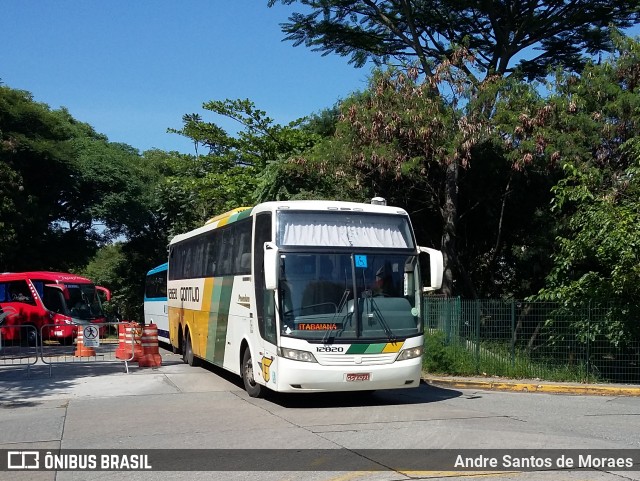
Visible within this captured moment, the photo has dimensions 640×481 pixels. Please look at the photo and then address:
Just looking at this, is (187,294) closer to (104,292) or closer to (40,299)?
(40,299)

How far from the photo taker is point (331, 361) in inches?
451

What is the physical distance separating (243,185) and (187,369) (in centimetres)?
1227

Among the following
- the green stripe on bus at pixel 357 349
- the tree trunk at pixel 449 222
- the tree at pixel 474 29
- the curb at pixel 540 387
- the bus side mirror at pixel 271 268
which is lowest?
the curb at pixel 540 387

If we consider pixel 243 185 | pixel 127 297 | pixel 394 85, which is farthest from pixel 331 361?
pixel 127 297

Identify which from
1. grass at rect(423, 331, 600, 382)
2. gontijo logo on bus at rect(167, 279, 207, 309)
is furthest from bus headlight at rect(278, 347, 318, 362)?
gontijo logo on bus at rect(167, 279, 207, 309)

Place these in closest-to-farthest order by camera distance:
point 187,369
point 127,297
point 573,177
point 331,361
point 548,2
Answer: point 331,361 < point 573,177 < point 187,369 < point 548,2 < point 127,297

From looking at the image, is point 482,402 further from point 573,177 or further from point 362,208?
point 573,177

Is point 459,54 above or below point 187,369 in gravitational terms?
above

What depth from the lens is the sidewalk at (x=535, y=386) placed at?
1515 centimetres

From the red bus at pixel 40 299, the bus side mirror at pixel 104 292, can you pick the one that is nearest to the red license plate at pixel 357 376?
the red bus at pixel 40 299

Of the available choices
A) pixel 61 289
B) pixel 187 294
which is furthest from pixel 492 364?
pixel 61 289

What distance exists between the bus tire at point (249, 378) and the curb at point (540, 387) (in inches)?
178

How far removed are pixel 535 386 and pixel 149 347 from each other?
9.48 metres

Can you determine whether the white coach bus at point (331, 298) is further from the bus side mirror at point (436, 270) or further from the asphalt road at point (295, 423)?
the asphalt road at point (295, 423)
